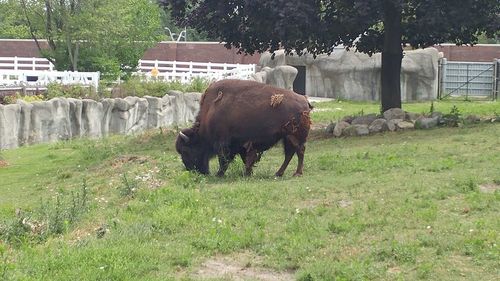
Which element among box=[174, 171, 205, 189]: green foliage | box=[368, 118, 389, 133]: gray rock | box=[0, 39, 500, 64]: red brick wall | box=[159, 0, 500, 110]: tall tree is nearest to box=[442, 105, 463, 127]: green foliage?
box=[368, 118, 389, 133]: gray rock

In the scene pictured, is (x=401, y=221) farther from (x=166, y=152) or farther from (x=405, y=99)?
(x=405, y=99)

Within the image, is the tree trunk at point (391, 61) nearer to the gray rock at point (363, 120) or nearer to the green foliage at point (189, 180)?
the gray rock at point (363, 120)

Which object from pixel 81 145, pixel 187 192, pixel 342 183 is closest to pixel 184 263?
pixel 187 192

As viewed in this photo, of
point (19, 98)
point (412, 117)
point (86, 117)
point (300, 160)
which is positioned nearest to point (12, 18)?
point (19, 98)

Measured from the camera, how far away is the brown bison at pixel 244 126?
474 inches

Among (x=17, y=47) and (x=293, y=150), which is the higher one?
(x=17, y=47)

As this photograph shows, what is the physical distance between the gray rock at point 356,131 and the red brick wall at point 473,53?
99.0ft

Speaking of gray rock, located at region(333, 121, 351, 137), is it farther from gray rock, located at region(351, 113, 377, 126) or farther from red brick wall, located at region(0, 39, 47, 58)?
red brick wall, located at region(0, 39, 47, 58)

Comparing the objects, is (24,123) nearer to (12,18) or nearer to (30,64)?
(30,64)

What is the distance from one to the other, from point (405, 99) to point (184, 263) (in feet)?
88.9

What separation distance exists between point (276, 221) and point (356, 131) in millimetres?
8572

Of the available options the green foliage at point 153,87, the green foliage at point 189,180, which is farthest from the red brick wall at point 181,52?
the green foliage at point 189,180

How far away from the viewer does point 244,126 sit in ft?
40.2

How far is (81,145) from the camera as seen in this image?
18766 mm
